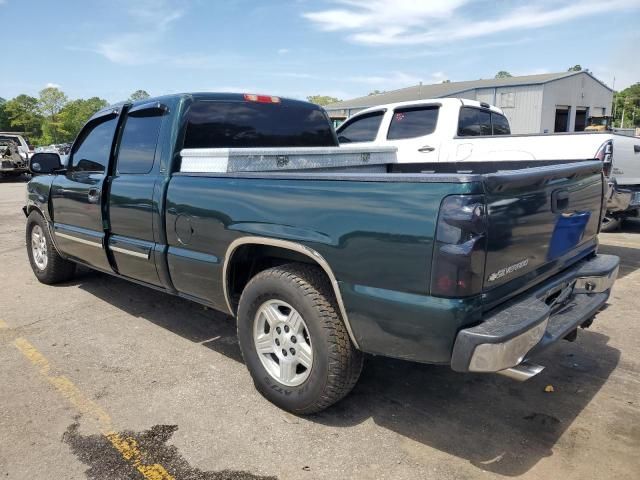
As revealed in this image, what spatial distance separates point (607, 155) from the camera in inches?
221

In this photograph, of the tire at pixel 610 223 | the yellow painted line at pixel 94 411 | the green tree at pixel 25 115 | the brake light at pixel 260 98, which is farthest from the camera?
the green tree at pixel 25 115

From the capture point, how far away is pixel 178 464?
2.61 metres

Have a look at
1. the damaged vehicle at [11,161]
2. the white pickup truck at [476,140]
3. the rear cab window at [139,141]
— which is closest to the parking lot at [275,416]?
the rear cab window at [139,141]

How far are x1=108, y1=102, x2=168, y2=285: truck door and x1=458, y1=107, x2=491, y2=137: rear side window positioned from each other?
454 centimetres

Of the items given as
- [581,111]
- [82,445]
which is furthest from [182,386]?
[581,111]

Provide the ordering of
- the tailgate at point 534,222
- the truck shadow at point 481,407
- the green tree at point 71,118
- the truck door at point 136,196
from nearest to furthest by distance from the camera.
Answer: the tailgate at point 534,222 → the truck shadow at point 481,407 → the truck door at point 136,196 → the green tree at point 71,118

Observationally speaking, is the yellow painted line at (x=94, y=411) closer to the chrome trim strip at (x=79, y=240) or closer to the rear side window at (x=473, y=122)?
the chrome trim strip at (x=79, y=240)

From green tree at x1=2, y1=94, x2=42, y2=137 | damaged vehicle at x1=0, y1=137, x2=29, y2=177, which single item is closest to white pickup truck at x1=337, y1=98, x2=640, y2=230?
damaged vehicle at x1=0, y1=137, x2=29, y2=177

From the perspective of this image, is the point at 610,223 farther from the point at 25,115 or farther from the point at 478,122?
the point at 25,115

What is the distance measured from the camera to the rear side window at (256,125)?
151 inches

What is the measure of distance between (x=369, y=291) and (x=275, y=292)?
2.15ft

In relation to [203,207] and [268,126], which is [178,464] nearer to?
[203,207]

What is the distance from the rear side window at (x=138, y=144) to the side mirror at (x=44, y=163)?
115 cm

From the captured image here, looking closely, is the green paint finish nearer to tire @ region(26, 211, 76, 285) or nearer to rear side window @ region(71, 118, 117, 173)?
rear side window @ region(71, 118, 117, 173)
